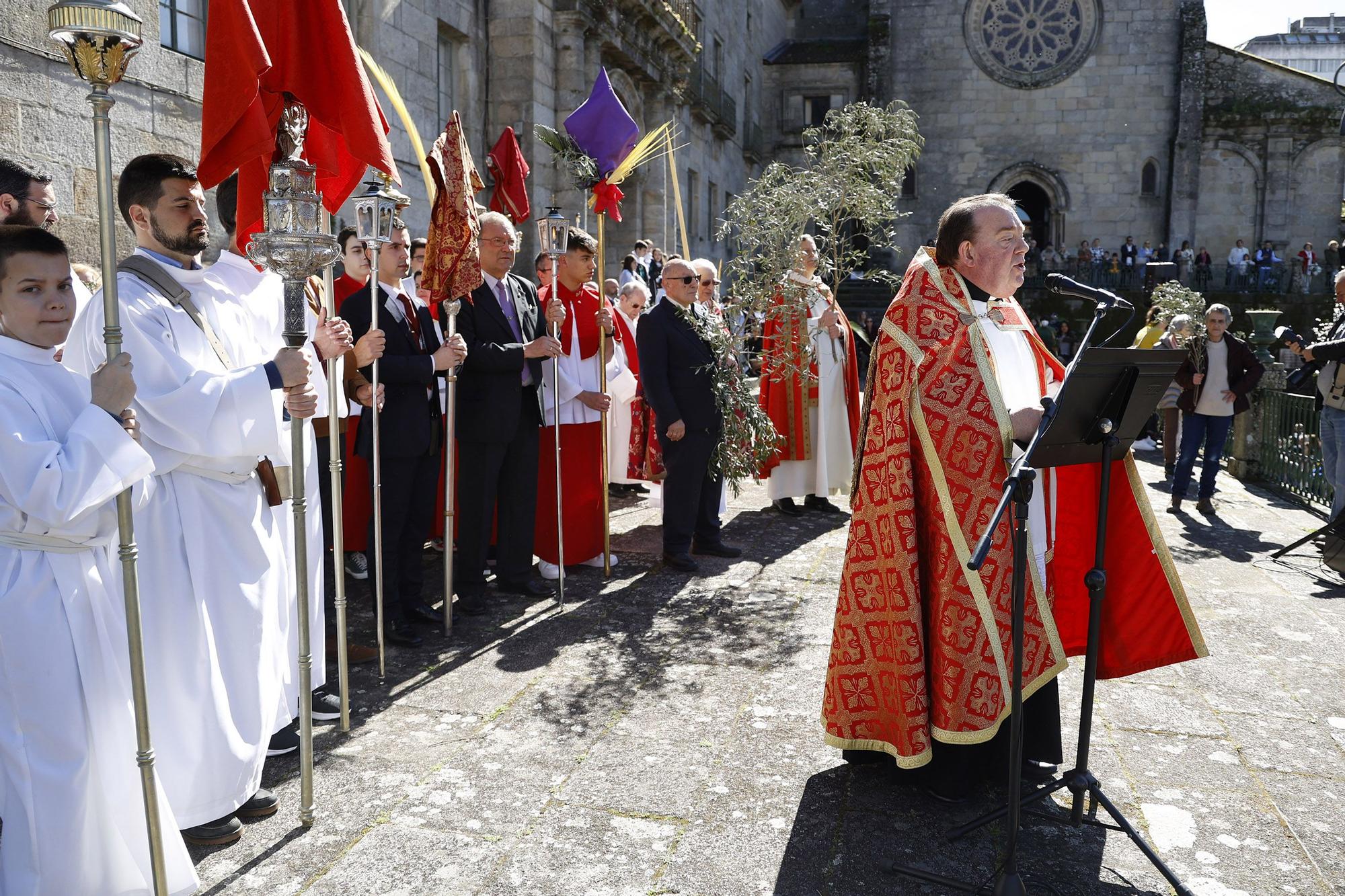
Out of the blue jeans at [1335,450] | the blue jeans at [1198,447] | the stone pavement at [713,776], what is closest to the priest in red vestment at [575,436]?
the stone pavement at [713,776]

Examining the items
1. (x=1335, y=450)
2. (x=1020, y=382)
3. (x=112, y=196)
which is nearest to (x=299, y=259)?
(x=112, y=196)

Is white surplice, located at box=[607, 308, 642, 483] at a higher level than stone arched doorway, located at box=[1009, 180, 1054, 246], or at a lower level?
lower

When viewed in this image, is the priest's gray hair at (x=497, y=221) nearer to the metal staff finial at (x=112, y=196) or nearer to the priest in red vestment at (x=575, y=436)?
the priest in red vestment at (x=575, y=436)

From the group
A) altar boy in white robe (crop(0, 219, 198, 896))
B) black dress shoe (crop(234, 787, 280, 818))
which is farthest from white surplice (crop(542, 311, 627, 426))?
altar boy in white robe (crop(0, 219, 198, 896))

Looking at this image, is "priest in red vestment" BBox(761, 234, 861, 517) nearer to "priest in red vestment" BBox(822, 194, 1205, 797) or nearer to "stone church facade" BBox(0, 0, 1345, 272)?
"priest in red vestment" BBox(822, 194, 1205, 797)

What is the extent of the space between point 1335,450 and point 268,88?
23.0 feet

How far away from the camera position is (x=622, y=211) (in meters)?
18.5

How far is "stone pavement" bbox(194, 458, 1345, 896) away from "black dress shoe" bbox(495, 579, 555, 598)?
3.7 inches

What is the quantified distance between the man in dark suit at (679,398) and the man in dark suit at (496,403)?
0.90 meters

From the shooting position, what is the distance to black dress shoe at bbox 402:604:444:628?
16.6 feet

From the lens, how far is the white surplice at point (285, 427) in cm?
334

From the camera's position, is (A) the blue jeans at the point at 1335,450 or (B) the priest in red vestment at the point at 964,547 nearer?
(B) the priest in red vestment at the point at 964,547

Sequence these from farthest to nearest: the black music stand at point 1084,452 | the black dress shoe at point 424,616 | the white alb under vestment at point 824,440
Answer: the white alb under vestment at point 824,440 < the black dress shoe at point 424,616 < the black music stand at point 1084,452

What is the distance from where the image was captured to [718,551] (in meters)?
6.68
